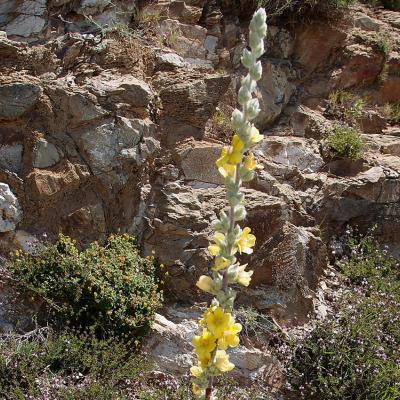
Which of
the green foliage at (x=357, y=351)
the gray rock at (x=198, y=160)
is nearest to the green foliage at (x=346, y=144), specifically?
the green foliage at (x=357, y=351)

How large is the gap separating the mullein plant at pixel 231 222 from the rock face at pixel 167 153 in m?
2.43

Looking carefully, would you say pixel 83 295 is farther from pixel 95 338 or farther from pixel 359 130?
pixel 359 130

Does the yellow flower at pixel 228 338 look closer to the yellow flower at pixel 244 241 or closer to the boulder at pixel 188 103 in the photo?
the yellow flower at pixel 244 241

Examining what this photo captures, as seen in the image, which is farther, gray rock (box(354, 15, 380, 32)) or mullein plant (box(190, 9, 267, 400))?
gray rock (box(354, 15, 380, 32))

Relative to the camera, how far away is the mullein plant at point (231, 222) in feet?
7.63

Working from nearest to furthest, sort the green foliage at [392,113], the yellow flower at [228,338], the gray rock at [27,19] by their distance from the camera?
1. the yellow flower at [228,338]
2. the gray rock at [27,19]
3. the green foliage at [392,113]

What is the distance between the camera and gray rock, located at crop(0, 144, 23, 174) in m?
4.98

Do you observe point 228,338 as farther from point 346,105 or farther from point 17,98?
point 346,105

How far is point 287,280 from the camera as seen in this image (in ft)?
17.4

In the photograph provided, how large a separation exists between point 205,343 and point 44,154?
10.6 feet

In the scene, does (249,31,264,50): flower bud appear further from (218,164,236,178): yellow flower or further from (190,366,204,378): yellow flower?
(190,366,204,378): yellow flower

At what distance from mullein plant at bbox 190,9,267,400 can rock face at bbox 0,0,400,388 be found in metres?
2.43

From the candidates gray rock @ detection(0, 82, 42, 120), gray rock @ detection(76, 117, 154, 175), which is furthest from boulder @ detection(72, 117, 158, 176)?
gray rock @ detection(0, 82, 42, 120)

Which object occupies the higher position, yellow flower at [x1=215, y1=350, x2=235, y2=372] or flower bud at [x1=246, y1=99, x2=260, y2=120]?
flower bud at [x1=246, y1=99, x2=260, y2=120]
